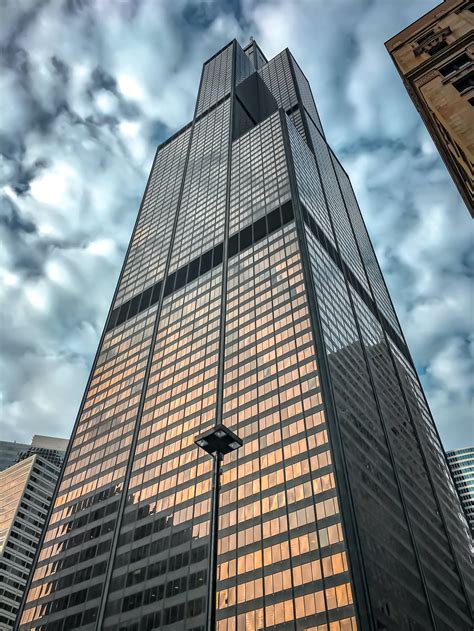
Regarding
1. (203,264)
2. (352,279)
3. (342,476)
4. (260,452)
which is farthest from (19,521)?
(342,476)

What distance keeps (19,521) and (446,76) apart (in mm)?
148734

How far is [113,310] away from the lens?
147 meters

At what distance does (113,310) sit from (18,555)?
2664 inches

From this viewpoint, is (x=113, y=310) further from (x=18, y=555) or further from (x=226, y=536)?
(x=226, y=536)

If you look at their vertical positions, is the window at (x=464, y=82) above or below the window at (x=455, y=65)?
below

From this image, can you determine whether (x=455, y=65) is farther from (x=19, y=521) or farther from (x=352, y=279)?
(x=19, y=521)

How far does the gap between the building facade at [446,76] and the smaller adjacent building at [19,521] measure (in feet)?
452

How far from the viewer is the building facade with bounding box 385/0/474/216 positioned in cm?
3722

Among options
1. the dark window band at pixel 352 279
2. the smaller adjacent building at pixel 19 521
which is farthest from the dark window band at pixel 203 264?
the smaller adjacent building at pixel 19 521

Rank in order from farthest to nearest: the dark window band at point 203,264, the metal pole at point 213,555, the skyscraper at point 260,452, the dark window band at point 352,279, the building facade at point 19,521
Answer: the building facade at point 19,521, the dark window band at point 352,279, the dark window band at point 203,264, the skyscraper at point 260,452, the metal pole at point 213,555

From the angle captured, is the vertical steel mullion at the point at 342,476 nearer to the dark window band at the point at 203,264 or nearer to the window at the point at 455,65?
the dark window band at the point at 203,264

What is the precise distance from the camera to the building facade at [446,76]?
37219 mm

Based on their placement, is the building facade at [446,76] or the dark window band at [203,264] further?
the dark window band at [203,264]

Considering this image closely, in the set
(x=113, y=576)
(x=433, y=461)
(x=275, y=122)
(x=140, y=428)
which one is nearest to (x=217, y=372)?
(x=140, y=428)
